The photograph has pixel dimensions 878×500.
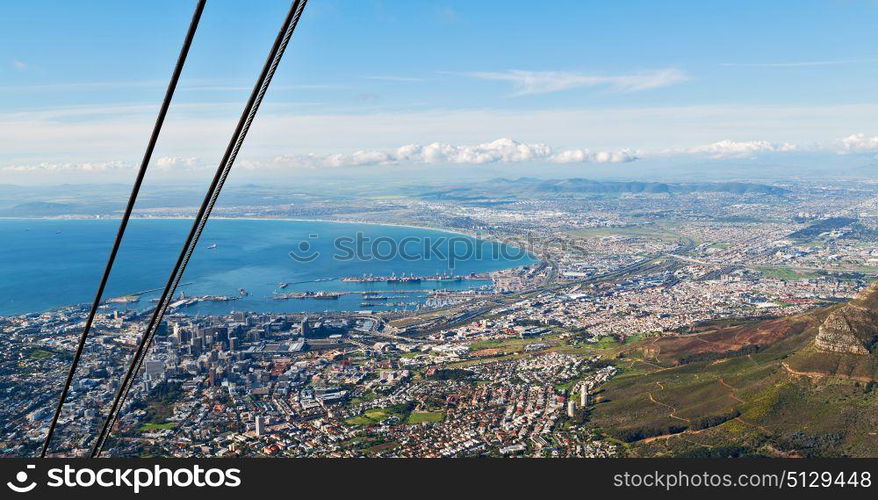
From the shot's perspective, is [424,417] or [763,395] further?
[424,417]

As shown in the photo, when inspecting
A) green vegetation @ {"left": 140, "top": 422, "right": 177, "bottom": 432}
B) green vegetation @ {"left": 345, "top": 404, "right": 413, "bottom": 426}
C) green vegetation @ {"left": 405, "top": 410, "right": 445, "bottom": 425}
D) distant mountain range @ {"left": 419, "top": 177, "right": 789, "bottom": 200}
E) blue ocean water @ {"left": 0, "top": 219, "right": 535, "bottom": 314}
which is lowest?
green vegetation @ {"left": 405, "top": 410, "right": 445, "bottom": 425}

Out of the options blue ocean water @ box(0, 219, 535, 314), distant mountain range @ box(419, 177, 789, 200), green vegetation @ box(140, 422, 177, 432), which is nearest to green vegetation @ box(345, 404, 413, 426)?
green vegetation @ box(140, 422, 177, 432)

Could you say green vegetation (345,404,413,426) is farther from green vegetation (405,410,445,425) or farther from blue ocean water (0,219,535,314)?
blue ocean water (0,219,535,314)

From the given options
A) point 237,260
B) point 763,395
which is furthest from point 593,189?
point 763,395

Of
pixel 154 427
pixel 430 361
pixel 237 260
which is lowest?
pixel 430 361

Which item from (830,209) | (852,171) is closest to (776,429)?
(830,209)

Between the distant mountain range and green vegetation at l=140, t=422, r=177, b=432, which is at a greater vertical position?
the distant mountain range

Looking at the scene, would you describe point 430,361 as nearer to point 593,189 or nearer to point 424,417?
point 424,417
